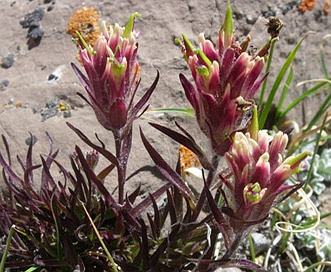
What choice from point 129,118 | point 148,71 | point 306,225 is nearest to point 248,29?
point 148,71

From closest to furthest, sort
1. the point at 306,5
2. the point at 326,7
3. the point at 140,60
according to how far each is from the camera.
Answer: the point at 140,60 < the point at 306,5 < the point at 326,7

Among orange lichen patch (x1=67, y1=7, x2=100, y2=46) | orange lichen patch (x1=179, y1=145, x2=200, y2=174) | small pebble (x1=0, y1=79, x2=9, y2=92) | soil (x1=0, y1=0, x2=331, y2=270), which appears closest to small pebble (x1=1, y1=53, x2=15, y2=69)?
soil (x1=0, y1=0, x2=331, y2=270)

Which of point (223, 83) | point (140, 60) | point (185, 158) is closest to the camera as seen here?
point (223, 83)

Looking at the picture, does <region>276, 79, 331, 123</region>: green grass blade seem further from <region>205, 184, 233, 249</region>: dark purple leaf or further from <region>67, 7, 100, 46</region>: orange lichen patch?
<region>205, 184, 233, 249</region>: dark purple leaf

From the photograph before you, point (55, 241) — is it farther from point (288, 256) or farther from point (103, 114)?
point (288, 256)

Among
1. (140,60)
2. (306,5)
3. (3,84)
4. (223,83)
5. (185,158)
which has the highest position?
(223,83)

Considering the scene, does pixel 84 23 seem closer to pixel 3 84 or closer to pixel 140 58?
pixel 140 58

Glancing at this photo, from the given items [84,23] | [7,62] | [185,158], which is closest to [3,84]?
[7,62]
